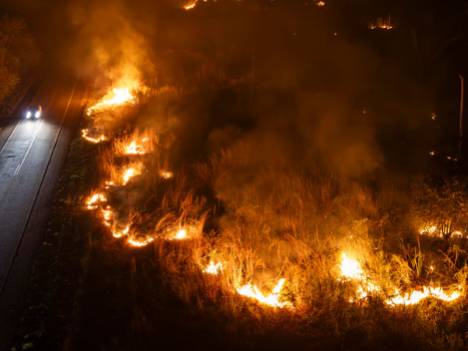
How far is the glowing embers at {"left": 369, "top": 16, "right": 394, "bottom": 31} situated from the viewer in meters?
16.4

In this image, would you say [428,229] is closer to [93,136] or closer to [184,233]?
[184,233]

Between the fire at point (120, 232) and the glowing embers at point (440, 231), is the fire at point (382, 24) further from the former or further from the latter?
the fire at point (120, 232)

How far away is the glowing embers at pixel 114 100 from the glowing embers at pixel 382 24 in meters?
9.80

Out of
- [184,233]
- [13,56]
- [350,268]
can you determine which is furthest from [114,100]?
[350,268]

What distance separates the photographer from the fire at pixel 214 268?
26.4 feet

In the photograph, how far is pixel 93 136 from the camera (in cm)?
1433

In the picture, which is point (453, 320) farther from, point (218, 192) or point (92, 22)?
point (92, 22)

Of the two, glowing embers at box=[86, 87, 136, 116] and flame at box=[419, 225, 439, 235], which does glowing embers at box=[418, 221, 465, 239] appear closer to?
flame at box=[419, 225, 439, 235]

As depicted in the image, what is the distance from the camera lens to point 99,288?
26.4ft

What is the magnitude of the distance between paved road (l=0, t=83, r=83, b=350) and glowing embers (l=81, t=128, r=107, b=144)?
57 centimetres

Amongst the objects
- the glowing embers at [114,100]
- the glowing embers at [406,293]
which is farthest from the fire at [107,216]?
the glowing embers at [114,100]

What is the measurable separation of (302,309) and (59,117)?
12.7 metres

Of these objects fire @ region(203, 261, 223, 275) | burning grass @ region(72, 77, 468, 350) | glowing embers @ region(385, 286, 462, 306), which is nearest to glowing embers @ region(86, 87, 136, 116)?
burning grass @ region(72, 77, 468, 350)

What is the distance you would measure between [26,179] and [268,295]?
8.41 metres
